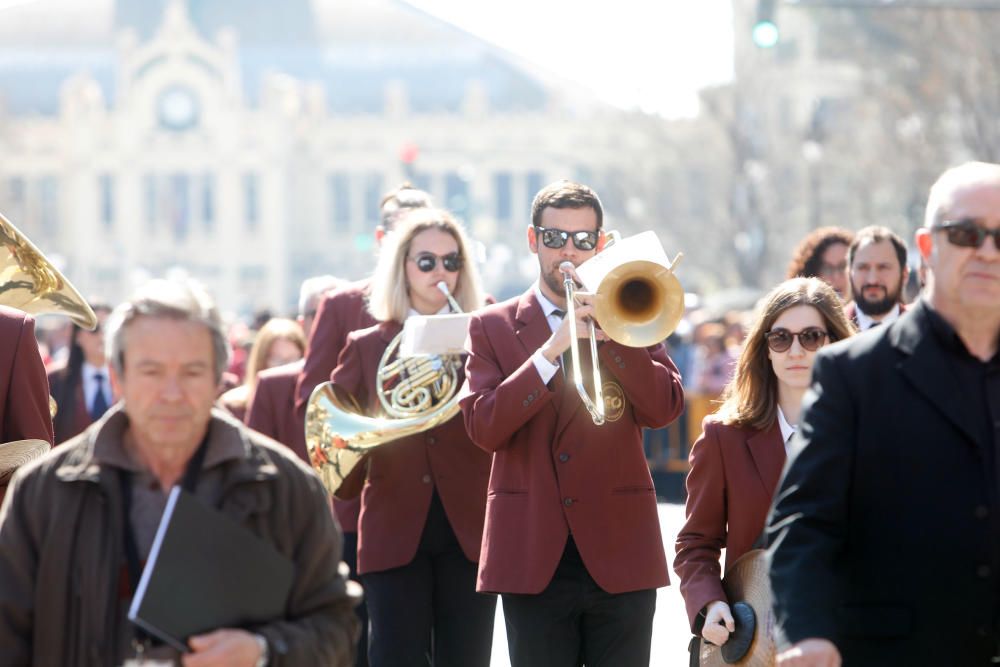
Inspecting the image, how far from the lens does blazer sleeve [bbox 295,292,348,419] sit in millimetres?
7594

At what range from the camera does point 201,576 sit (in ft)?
12.4

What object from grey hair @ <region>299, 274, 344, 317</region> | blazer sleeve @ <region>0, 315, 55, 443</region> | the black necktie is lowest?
the black necktie

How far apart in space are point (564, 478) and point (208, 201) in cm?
8482

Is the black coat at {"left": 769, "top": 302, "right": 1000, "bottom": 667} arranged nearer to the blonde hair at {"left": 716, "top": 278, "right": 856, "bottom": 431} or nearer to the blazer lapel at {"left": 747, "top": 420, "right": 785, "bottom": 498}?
the blazer lapel at {"left": 747, "top": 420, "right": 785, "bottom": 498}

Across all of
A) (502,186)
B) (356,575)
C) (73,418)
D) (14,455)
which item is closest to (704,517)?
(14,455)

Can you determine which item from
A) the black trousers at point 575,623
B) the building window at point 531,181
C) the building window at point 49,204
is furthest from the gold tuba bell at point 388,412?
the building window at point 531,181

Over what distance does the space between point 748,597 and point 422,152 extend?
84897 millimetres

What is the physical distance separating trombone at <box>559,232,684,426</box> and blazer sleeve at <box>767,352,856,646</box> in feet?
4.82

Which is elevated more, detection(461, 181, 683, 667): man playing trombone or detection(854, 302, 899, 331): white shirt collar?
detection(854, 302, 899, 331): white shirt collar

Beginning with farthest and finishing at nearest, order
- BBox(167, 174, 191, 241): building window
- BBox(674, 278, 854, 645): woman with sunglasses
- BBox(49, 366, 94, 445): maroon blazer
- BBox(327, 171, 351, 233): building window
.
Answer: BBox(327, 171, 351, 233): building window
BBox(167, 174, 191, 241): building window
BBox(49, 366, 94, 445): maroon blazer
BBox(674, 278, 854, 645): woman with sunglasses

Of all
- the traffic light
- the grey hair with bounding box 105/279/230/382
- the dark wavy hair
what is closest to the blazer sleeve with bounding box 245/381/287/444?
the dark wavy hair

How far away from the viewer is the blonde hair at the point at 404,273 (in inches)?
281

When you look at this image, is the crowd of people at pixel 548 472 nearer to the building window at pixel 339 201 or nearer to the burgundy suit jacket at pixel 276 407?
the burgundy suit jacket at pixel 276 407

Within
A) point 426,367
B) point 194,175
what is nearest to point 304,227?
point 194,175
